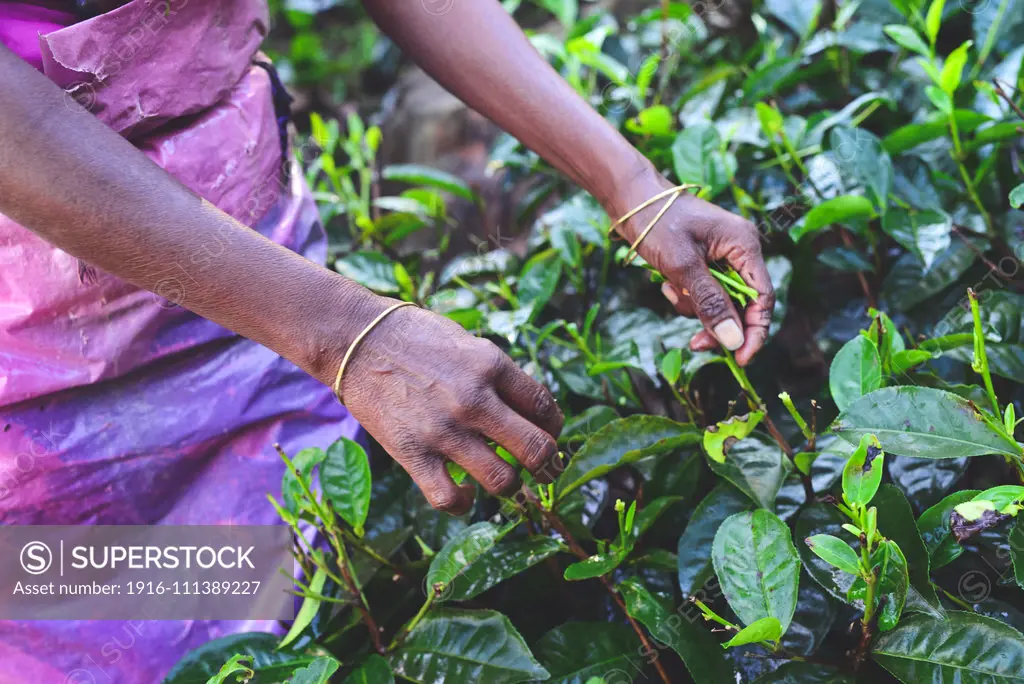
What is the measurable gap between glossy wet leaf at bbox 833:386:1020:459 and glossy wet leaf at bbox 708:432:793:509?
122mm

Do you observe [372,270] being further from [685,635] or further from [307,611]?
[685,635]

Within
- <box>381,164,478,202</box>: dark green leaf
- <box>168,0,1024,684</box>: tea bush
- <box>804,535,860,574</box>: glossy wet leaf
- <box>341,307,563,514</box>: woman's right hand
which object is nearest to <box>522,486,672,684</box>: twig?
<box>168,0,1024,684</box>: tea bush

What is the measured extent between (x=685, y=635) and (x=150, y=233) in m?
0.65

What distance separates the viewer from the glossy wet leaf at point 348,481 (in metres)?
0.98

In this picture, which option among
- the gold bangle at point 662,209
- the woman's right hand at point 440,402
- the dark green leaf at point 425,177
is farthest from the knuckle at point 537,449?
the dark green leaf at point 425,177

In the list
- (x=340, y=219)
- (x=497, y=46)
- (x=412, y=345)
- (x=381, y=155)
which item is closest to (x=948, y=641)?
(x=412, y=345)

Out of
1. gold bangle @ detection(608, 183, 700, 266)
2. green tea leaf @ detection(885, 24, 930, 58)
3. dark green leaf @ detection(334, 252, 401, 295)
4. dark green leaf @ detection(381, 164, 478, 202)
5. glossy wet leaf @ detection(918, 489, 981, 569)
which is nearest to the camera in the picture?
glossy wet leaf @ detection(918, 489, 981, 569)

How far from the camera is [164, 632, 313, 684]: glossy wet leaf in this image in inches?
35.1

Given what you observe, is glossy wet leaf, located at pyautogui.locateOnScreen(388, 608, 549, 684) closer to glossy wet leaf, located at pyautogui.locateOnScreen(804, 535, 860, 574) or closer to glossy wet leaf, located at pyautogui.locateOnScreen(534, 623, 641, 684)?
glossy wet leaf, located at pyautogui.locateOnScreen(534, 623, 641, 684)

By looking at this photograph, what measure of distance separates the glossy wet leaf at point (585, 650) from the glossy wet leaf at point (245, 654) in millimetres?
261

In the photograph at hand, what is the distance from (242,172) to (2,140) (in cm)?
40

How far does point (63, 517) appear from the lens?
41.0 inches

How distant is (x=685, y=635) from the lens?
0.86 metres

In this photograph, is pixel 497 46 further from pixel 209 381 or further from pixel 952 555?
pixel 952 555
